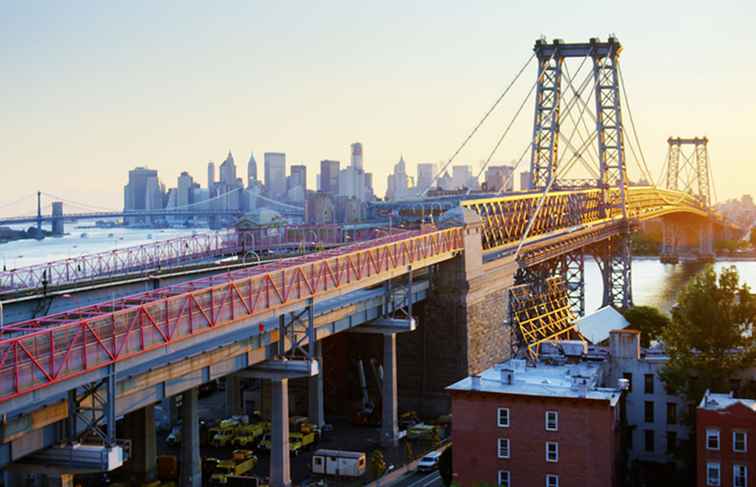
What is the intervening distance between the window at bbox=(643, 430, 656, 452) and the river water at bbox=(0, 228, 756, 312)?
→ 1731 inches

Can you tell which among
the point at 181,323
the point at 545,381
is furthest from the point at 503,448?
the point at 181,323

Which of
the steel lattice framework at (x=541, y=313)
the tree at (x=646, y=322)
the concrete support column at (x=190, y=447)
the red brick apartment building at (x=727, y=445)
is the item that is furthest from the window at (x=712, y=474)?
the tree at (x=646, y=322)

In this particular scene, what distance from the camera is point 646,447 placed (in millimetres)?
28578

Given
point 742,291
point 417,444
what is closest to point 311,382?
point 417,444

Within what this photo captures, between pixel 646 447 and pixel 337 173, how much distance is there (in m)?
100

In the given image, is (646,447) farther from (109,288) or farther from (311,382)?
(109,288)

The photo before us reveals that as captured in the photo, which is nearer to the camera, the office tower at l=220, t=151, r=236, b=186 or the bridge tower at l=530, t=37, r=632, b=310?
the bridge tower at l=530, t=37, r=632, b=310

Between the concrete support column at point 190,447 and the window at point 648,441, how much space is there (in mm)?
12411

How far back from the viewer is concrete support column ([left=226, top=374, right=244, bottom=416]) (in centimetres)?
3516

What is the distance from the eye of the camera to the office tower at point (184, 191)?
130 m

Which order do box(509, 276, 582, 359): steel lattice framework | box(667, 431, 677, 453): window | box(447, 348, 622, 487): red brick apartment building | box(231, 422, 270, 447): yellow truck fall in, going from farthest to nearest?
box(509, 276, 582, 359): steel lattice framework < box(231, 422, 270, 447): yellow truck < box(667, 431, 677, 453): window < box(447, 348, 622, 487): red brick apartment building

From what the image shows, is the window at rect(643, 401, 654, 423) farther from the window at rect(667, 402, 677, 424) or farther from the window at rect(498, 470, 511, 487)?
the window at rect(498, 470, 511, 487)

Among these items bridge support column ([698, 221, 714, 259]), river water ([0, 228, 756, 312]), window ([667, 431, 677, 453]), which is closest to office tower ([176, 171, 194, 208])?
river water ([0, 228, 756, 312])

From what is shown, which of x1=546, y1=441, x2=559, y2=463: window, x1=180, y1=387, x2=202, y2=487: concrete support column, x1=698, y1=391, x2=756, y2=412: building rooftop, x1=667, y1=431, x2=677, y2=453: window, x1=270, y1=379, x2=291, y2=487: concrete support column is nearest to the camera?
x1=698, y1=391, x2=756, y2=412: building rooftop
